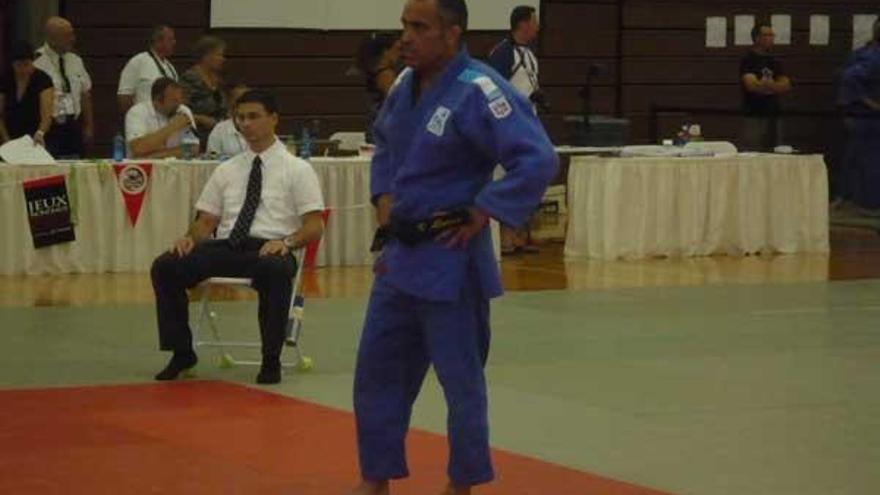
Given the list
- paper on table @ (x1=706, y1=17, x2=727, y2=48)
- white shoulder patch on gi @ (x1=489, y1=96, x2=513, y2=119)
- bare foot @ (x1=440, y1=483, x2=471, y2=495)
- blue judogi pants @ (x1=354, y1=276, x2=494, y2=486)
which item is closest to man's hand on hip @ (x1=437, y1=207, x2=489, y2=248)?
blue judogi pants @ (x1=354, y1=276, x2=494, y2=486)

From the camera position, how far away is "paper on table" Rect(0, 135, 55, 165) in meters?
15.6

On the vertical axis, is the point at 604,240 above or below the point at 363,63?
below

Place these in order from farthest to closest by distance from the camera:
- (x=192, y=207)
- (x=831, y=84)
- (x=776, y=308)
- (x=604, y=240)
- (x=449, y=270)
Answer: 1. (x=831, y=84)
2. (x=604, y=240)
3. (x=192, y=207)
4. (x=776, y=308)
5. (x=449, y=270)

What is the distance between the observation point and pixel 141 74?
58.1 feet

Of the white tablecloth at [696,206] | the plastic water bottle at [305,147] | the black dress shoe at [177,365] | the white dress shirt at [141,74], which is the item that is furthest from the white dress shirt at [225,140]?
the black dress shoe at [177,365]

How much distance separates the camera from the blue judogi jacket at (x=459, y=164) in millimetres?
7059

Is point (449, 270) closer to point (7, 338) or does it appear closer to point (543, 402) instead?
point (543, 402)

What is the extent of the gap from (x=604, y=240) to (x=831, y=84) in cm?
801

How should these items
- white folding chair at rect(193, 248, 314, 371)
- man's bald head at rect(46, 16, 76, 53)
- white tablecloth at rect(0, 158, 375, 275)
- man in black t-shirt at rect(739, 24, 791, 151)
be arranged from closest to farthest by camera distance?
white folding chair at rect(193, 248, 314, 371), white tablecloth at rect(0, 158, 375, 275), man's bald head at rect(46, 16, 76, 53), man in black t-shirt at rect(739, 24, 791, 151)

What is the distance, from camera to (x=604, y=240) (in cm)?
1728

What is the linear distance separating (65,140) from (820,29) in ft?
32.6

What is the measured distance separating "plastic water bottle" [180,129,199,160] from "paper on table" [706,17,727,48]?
8982 millimetres

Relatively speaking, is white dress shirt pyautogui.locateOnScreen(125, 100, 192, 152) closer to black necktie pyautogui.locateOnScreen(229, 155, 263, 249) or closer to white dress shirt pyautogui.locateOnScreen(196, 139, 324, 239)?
white dress shirt pyautogui.locateOnScreen(196, 139, 324, 239)

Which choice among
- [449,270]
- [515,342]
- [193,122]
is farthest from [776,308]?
[449,270]
